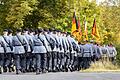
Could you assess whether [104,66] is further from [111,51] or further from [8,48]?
[8,48]

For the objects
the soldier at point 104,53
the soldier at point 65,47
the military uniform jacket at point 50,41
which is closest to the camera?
the military uniform jacket at point 50,41

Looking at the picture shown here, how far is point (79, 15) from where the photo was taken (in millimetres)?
39188

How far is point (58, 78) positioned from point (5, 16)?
2115 cm

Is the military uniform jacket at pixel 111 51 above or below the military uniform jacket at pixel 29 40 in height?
below

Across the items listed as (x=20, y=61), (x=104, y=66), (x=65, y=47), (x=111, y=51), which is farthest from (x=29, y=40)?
(x=111, y=51)

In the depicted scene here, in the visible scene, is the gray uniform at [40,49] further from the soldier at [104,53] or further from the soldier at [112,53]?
the soldier at [112,53]

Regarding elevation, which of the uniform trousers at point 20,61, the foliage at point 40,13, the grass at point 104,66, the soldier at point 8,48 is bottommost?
the grass at point 104,66

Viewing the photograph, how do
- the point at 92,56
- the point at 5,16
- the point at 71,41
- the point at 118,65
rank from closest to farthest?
the point at 71,41 → the point at 92,56 → the point at 118,65 → the point at 5,16

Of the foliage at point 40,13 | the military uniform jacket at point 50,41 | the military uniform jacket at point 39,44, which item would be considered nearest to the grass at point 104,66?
the military uniform jacket at point 50,41

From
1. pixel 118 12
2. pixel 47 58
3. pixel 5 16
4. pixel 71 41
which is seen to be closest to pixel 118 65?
pixel 71 41

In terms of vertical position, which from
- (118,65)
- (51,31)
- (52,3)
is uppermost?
(52,3)

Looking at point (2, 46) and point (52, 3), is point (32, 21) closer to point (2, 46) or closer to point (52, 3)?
point (52, 3)

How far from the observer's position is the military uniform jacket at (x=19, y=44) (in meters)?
20.0

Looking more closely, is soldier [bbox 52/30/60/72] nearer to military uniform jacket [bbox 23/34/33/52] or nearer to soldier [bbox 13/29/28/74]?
military uniform jacket [bbox 23/34/33/52]
